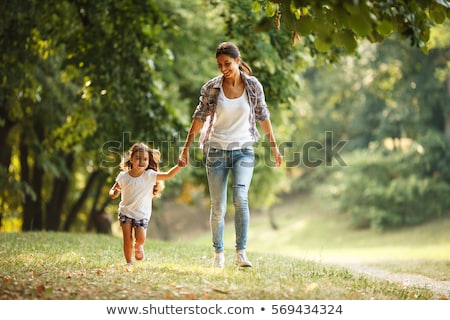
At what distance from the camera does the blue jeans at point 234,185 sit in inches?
262

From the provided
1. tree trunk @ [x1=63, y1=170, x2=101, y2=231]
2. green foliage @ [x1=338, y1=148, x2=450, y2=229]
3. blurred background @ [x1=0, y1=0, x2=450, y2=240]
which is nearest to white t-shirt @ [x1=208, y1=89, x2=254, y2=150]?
blurred background @ [x1=0, y1=0, x2=450, y2=240]

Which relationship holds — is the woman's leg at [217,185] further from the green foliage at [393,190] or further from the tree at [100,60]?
the green foliage at [393,190]

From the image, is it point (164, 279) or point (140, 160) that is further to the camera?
point (140, 160)

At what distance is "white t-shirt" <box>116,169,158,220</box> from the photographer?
7.16m

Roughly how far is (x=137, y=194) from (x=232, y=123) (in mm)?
1419

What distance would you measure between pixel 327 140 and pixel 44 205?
22903 mm

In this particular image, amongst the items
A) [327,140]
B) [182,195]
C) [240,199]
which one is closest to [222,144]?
[240,199]

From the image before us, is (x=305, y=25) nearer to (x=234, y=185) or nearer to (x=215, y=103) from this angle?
(x=215, y=103)

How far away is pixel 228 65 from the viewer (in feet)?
21.5

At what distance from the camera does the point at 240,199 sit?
21.8ft

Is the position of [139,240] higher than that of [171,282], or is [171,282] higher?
[139,240]

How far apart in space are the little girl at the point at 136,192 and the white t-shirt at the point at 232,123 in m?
0.71

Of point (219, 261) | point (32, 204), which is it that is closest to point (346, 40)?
point (219, 261)

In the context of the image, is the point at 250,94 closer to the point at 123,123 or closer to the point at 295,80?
the point at 295,80
